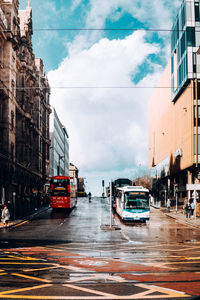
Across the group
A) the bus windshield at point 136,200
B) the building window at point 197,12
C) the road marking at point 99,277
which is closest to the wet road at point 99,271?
the road marking at point 99,277

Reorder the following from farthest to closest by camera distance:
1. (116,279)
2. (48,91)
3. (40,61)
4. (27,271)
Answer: (48,91)
(40,61)
(27,271)
(116,279)

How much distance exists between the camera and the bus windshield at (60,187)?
5162 centimetres

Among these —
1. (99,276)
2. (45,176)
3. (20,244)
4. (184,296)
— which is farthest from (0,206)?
(45,176)

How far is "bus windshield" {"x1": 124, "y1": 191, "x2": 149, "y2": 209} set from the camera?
38.1m

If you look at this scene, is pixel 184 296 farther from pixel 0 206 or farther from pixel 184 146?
pixel 184 146

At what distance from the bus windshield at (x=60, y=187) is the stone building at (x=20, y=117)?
444 centimetres

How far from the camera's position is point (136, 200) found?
126ft

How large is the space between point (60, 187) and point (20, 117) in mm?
21350

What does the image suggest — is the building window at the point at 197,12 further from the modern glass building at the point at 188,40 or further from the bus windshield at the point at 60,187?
the bus windshield at the point at 60,187

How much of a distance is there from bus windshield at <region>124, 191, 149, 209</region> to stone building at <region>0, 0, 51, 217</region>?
11214mm

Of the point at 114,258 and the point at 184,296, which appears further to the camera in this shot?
the point at 114,258

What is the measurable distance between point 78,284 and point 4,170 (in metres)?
44.0

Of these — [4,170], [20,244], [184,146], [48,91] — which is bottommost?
[20,244]

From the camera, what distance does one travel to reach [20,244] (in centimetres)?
2047
